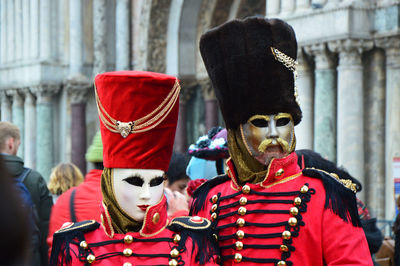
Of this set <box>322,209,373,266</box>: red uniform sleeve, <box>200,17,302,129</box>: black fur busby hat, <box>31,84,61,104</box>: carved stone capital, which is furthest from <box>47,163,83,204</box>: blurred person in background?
<box>31,84,61,104</box>: carved stone capital

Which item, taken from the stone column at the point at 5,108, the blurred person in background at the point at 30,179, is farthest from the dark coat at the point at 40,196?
the stone column at the point at 5,108

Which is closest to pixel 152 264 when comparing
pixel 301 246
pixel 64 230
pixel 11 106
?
pixel 64 230

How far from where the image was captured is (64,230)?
8.28 feet

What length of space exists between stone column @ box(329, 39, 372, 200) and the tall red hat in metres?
6.25

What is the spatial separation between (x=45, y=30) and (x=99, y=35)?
4.44 ft

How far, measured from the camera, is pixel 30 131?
613 inches

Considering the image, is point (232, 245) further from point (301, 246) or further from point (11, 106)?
point (11, 106)

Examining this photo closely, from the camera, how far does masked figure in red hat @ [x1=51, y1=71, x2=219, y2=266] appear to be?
245cm

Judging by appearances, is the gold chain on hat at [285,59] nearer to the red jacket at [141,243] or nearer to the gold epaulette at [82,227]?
the red jacket at [141,243]

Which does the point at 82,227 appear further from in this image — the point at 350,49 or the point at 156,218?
the point at 350,49

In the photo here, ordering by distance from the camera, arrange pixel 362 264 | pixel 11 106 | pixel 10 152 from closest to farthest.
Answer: pixel 362 264, pixel 10 152, pixel 11 106

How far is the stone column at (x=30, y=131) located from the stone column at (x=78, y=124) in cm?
132

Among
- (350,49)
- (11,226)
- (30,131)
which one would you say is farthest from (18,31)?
(11,226)

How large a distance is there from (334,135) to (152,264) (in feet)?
22.2
